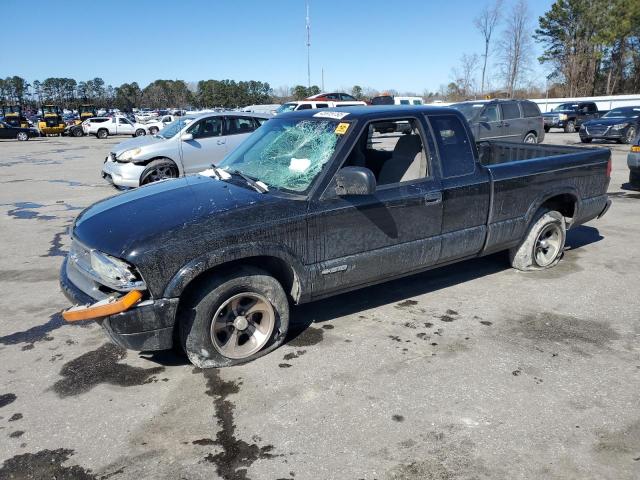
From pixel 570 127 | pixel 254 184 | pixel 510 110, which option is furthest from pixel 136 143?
pixel 570 127

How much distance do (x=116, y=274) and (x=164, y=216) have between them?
1.68 feet

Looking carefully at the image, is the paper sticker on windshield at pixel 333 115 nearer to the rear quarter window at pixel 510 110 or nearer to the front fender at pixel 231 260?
the front fender at pixel 231 260

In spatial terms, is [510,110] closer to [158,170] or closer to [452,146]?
[158,170]

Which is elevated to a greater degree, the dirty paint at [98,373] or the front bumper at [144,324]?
the front bumper at [144,324]

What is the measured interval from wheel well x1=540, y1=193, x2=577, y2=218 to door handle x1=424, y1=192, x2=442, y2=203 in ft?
5.78

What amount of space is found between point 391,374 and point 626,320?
2332 mm

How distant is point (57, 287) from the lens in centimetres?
543

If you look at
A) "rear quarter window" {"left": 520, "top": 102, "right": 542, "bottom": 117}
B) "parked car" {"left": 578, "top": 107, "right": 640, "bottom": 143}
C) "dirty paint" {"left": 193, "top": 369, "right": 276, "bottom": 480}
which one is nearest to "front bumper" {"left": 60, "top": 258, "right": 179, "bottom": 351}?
"dirty paint" {"left": 193, "top": 369, "right": 276, "bottom": 480}

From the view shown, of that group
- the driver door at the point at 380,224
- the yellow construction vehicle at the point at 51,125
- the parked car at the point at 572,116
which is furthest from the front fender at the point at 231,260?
the yellow construction vehicle at the point at 51,125

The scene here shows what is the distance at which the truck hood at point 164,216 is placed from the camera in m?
3.27

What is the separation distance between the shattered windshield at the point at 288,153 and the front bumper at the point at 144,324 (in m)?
1.26

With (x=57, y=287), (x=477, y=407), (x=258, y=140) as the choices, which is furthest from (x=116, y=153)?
(x=477, y=407)

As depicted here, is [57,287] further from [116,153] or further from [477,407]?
[116,153]

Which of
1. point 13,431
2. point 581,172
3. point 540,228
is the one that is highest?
point 581,172
